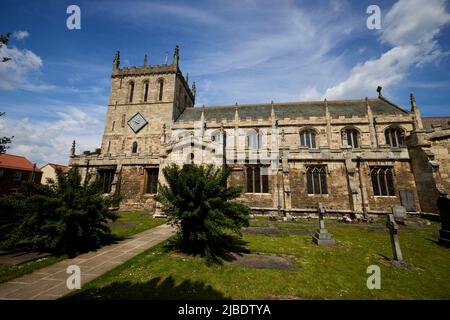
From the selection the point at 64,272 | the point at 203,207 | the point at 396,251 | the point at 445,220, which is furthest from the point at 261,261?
the point at 445,220

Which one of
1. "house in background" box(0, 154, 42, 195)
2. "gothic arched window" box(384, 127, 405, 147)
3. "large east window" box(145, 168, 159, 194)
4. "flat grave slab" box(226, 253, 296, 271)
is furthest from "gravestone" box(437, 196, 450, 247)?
"house in background" box(0, 154, 42, 195)

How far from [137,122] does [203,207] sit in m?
26.8

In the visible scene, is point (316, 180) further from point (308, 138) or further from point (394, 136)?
point (394, 136)

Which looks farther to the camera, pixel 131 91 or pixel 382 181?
pixel 131 91

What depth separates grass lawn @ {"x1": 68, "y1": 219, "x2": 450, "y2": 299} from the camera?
4.50 metres

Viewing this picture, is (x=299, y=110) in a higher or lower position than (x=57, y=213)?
higher

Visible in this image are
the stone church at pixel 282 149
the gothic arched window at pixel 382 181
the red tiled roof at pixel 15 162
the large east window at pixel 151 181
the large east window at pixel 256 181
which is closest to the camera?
the stone church at pixel 282 149

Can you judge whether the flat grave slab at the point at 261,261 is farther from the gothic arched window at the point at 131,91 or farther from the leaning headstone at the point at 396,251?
the gothic arched window at the point at 131,91

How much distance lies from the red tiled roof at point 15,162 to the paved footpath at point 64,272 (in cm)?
3769

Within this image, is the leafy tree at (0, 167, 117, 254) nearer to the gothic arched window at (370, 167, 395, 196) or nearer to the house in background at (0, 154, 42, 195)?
the gothic arched window at (370, 167, 395, 196)

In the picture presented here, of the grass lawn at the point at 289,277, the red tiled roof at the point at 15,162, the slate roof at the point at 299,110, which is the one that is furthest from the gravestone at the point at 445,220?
the red tiled roof at the point at 15,162

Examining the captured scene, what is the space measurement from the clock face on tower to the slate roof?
17.5 feet

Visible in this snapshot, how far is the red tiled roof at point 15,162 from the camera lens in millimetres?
31178

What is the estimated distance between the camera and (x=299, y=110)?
2725 cm
